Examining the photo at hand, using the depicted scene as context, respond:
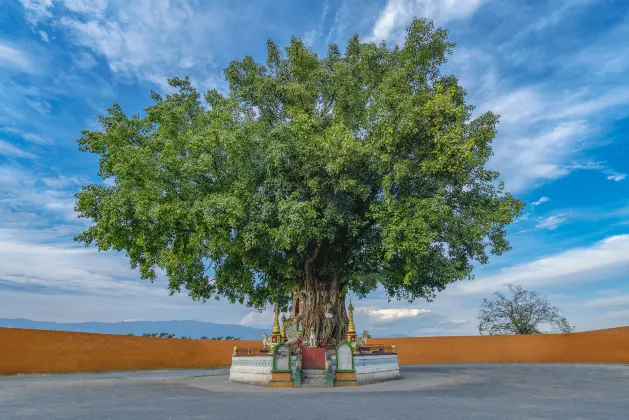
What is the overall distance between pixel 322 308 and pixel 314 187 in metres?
5.26

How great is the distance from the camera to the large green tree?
15766 millimetres

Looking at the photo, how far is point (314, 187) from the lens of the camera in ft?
53.6

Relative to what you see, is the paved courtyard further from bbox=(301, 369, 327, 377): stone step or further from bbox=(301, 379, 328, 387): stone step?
bbox=(301, 369, 327, 377): stone step

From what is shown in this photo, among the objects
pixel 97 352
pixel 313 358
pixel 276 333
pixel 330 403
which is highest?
pixel 276 333

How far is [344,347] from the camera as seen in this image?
14930mm

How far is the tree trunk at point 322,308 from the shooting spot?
18.2m

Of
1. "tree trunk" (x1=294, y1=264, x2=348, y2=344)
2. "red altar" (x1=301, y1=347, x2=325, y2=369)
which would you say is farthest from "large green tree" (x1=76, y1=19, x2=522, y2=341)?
"red altar" (x1=301, y1=347, x2=325, y2=369)

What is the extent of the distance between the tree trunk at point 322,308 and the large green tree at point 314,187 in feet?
0.19

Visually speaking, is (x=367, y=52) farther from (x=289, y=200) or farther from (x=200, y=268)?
(x=200, y=268)

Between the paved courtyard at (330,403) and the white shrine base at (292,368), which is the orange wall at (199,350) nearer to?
the paved courtyard at (330,403)

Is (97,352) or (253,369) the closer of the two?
(253,369)

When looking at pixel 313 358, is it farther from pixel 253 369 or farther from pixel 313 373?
pixel 253 369

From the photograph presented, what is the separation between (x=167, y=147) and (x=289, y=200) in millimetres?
4930

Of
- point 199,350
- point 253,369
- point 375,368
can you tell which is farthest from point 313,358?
point 199,350
